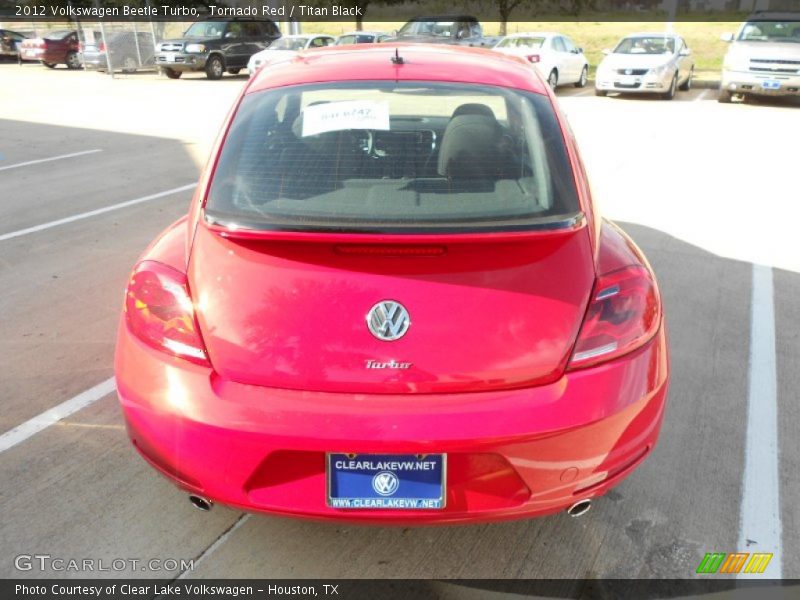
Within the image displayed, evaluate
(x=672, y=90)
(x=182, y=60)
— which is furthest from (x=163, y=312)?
(x=182, y=60)

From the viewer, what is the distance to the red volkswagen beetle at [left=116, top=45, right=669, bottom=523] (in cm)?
211

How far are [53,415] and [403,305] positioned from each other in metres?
2.15

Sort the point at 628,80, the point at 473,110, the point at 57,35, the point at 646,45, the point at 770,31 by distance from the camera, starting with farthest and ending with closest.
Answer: the point at 57,35, the point at 646,45, the point at 628,80, the point at 770,31, the point at 473,110

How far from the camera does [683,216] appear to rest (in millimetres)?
7043

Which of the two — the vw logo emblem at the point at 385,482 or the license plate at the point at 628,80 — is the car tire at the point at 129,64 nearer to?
the license plate at the point at 628,80

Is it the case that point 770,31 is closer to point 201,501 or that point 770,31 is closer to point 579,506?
point 579,506

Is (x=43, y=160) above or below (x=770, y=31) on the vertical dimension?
below

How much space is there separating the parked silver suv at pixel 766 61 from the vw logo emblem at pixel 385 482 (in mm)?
15412

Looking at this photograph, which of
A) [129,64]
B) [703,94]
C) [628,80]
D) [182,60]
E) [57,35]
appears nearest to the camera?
[628,80]

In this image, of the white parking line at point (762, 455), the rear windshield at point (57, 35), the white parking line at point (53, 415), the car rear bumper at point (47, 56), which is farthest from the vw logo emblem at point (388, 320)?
the rear windshield at point (57, 35)

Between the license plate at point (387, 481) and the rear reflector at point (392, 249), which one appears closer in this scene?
the license plate at point (387, 481)

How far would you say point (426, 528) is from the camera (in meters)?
2.74

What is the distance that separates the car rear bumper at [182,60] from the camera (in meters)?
23.4

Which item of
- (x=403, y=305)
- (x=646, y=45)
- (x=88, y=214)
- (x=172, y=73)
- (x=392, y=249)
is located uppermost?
(x=392, y=249)
